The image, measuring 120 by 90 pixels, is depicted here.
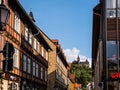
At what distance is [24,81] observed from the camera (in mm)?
35188

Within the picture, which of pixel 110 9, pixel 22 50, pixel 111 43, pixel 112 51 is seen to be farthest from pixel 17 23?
pixel 112 51

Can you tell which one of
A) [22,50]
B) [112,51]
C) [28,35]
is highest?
[28,35]

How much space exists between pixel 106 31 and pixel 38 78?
67.9 ft

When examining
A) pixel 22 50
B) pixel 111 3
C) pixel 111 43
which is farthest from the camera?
pixel 22 50

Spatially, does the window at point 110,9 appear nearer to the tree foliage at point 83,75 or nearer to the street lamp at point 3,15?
the street lamp at point 3,15

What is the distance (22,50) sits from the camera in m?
34.1

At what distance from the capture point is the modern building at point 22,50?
2844 cm

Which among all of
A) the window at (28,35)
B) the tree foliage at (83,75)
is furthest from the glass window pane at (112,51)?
the tree foliage at (83,75)

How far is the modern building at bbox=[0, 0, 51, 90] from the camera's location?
28.4m

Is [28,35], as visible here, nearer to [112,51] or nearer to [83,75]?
[112,51]

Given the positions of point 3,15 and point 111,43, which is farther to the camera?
point 111,43

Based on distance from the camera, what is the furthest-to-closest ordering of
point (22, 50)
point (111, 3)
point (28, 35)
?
point (28, 35) → point (22, 50) → point (111, 3)

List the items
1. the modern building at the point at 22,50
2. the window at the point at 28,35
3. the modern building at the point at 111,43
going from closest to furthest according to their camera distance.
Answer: the modern building at the point at 111,43 → the modern building at the point at 22,50 → the window at the point at 28,35

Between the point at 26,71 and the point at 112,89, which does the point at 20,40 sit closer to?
the point at 26,71
